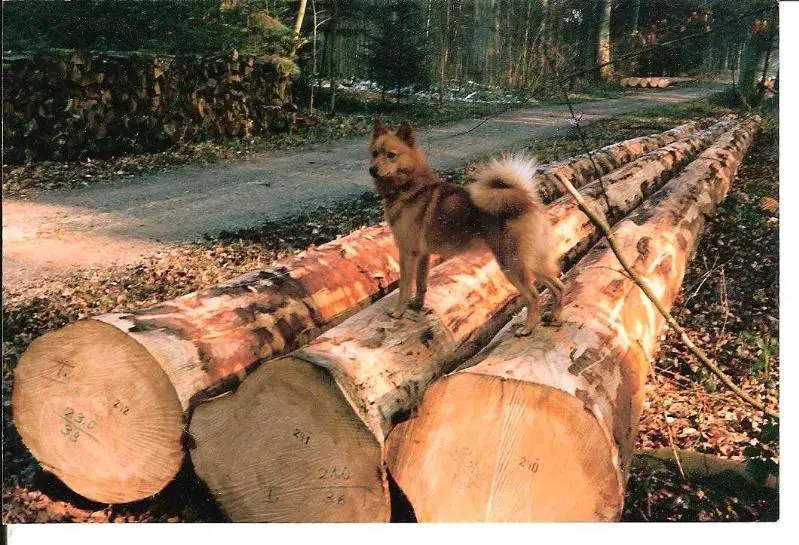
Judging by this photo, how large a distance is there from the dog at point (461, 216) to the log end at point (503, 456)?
15.6 inches

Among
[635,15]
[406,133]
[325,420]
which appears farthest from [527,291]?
[635,15]

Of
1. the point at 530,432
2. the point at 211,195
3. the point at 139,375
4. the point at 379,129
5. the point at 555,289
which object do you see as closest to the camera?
the point at 530,432

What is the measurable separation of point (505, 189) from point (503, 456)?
2.97ft

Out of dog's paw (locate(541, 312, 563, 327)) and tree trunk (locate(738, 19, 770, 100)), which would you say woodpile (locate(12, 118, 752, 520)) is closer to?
dog's paw (locate(541, 312, 563, 327))

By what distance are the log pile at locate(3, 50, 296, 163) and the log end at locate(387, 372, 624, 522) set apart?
182 cm

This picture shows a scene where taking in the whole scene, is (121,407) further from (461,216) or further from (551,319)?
(551,319)

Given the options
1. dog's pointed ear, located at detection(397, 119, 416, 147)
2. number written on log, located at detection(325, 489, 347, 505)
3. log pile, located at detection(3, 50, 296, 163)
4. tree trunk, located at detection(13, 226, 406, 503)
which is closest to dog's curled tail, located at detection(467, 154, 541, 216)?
dog's pointed ear, located at detection(397, 119, 416, 147)

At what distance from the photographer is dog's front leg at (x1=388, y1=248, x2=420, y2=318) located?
240 centimetres

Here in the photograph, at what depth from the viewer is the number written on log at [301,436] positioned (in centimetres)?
196

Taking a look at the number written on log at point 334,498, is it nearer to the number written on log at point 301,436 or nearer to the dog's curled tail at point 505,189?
the number written on log at point 301,436

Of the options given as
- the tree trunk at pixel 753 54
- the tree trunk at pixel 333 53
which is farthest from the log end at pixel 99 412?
the tree trunk at pixel 753 54

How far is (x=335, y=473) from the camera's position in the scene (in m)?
1.96
